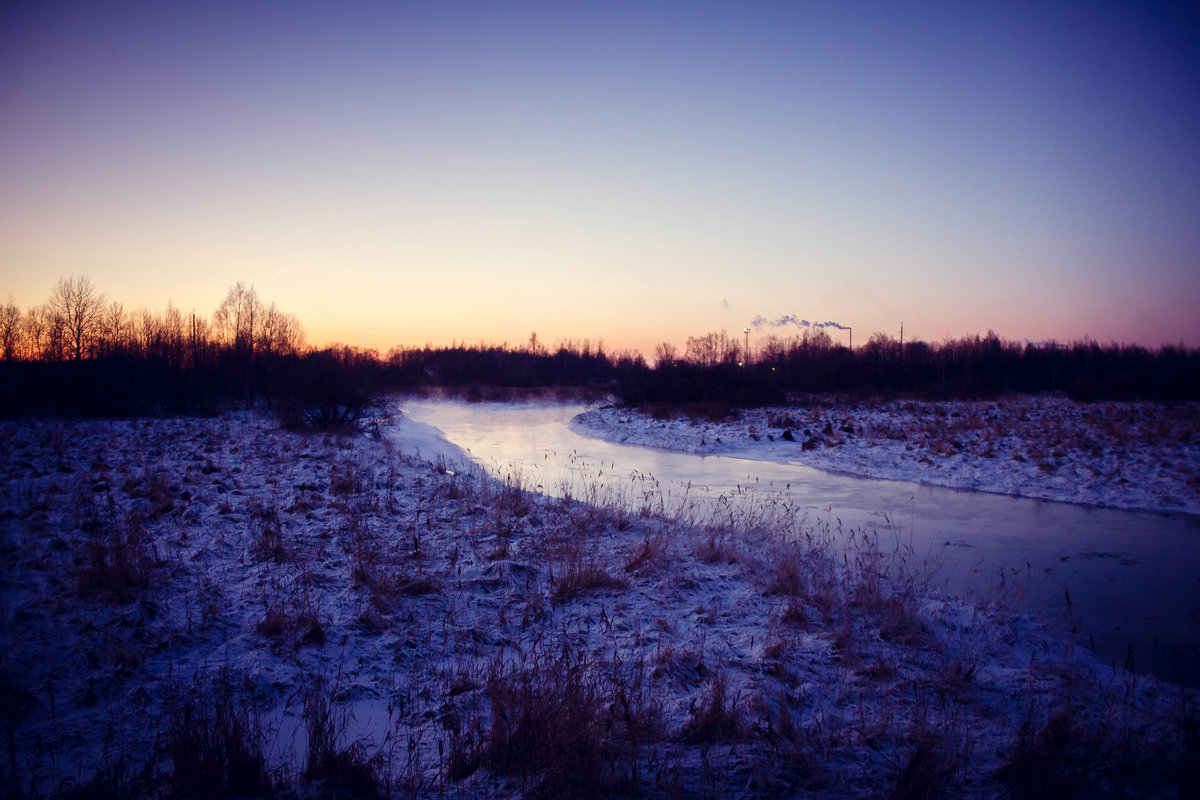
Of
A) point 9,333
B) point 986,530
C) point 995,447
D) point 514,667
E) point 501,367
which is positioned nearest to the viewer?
point 514,667

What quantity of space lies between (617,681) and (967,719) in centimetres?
241

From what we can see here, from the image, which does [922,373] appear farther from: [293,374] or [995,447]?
[293,374]

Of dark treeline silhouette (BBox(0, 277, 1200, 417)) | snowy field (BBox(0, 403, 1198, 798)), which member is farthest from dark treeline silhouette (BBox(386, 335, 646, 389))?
snowy field (BBox(0, 403, 1198, 798))

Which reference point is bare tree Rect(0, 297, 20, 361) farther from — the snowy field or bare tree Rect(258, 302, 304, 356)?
the snowy field

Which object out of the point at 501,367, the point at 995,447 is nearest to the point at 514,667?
the point at 995,447

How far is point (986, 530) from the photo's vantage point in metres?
9.49

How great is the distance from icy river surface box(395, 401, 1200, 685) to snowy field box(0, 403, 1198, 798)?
80cm

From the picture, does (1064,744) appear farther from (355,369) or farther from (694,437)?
(355,369)

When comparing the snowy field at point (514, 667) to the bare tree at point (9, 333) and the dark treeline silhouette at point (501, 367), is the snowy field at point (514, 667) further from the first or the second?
the dark treeline silhouette at point (501, 367)

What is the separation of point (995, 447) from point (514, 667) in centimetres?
1758

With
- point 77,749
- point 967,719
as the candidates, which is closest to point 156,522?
point 77,749

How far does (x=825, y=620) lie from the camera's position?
5.59 meters

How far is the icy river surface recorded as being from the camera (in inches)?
231

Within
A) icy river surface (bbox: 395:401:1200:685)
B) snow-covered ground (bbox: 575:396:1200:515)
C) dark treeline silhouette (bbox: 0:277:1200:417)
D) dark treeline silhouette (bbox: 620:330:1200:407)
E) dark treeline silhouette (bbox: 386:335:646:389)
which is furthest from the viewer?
dark treeline silhouette (bbox: 386:335:646:389)
